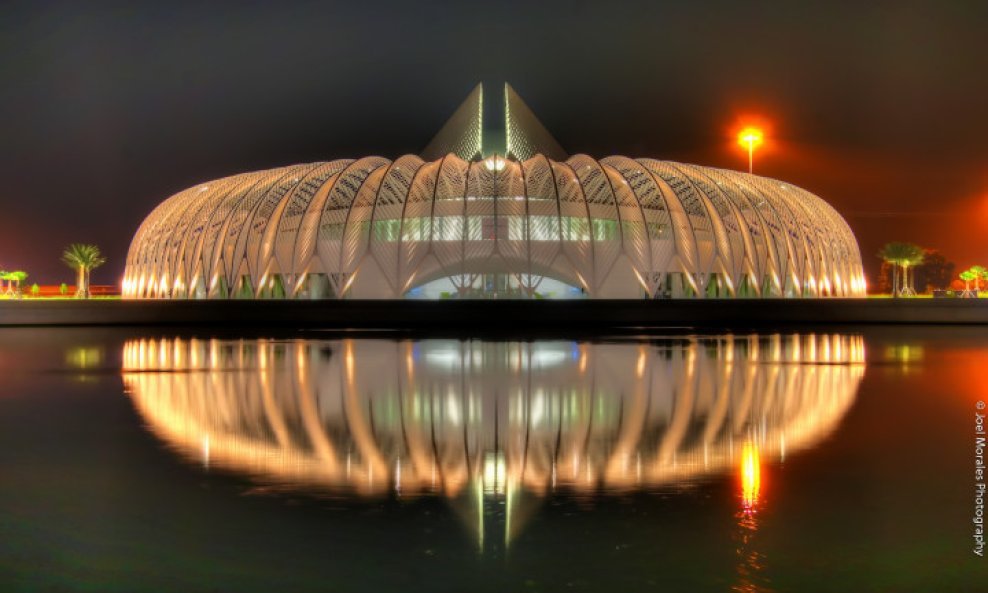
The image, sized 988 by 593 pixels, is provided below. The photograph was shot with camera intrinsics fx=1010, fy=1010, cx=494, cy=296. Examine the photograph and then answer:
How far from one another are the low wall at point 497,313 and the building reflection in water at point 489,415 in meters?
11.6

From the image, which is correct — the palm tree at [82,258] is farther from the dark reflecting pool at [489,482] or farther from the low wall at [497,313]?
the dark reflecting pool at [489,482]

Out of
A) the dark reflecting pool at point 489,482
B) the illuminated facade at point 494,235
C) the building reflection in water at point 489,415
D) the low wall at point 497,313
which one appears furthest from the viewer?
the illuminated facade at point 494,235

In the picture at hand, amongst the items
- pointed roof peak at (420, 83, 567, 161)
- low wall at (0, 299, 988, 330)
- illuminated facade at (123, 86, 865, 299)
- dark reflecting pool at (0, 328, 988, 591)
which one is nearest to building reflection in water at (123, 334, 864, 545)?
dark reflecting pool at (0, 328, 988, 591)

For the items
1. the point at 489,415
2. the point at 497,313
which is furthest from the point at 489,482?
the point at 497,313

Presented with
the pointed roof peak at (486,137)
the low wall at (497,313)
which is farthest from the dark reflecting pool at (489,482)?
the pointed roof peak at (486,137)

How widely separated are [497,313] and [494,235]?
33.1 feet

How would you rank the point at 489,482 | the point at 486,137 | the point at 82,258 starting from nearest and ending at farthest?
the point at 489,482
the point at 486,137
the point at 82,258

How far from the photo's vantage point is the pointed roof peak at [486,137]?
169ft

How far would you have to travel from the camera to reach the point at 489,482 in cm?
757

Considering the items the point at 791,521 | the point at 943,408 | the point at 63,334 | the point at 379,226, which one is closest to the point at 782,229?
the point at 379,226

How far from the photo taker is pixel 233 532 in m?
6.15

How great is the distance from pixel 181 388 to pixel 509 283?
28.8 metres

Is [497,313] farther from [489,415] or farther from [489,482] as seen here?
[489,482]

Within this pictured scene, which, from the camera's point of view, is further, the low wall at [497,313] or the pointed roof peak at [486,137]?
the pointed roof peak at [486,137]
